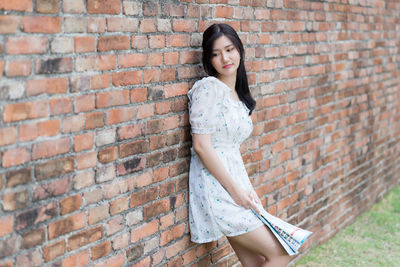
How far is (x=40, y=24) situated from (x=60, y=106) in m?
0.35

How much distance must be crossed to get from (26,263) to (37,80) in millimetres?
764

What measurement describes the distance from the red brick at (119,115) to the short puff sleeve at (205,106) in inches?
14.8

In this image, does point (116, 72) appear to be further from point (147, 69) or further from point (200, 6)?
point (200, 6)

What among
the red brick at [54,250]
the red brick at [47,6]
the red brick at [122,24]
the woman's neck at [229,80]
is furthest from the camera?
the woman's neck at [229,80]

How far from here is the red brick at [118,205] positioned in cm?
248

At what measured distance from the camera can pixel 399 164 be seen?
660cm

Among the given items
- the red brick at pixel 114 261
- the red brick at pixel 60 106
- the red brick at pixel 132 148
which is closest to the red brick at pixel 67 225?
the red brick at pixel 114 261

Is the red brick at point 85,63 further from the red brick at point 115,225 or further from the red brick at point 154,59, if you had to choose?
the red brick at point 115,225

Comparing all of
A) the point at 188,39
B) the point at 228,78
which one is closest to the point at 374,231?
the point at 228,78

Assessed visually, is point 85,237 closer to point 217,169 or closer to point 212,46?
point 217,169

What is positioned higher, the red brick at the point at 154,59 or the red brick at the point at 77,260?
the red brick at the point at 154,59

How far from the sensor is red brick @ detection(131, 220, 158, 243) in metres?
2.64

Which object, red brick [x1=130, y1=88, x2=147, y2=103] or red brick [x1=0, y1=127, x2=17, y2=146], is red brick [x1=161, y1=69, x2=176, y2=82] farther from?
red brick [x1=0, y1=127, x2=17, y2=146]

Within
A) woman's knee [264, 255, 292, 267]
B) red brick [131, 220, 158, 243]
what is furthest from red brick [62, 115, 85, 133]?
woman's knee [264, 255, 292, 267]
